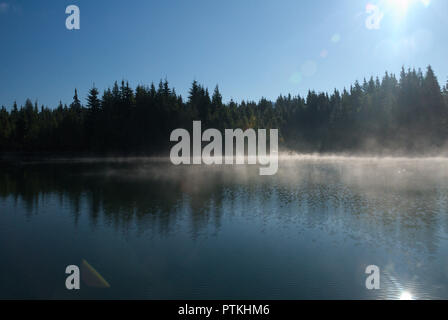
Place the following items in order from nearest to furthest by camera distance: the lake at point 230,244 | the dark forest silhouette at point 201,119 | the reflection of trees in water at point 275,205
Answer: the lake at point 230,244 → the reflection of trees in water at point 275,205 → the dark forest silhouette at point 201,119

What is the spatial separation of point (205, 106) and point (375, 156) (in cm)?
5124

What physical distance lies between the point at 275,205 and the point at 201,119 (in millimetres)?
75492

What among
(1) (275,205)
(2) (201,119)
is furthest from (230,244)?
(2) (201,119)

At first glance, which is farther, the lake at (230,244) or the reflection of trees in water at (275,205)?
the reflection of trees in water at (275,205)

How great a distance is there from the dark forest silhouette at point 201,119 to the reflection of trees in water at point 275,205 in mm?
54134

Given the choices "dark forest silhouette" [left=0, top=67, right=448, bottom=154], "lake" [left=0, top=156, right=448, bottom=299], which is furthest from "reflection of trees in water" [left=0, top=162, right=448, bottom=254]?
"dark forest silhouette" [left=0, top=67, right=448, bottom=154]

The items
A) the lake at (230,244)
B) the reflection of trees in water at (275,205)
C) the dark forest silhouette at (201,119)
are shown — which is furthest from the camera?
the dark forest silhouette at (201,119)

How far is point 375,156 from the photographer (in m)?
85.9

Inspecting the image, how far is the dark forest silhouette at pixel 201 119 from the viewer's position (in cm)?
8325

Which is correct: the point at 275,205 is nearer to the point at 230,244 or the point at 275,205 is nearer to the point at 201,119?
the point at 230,244

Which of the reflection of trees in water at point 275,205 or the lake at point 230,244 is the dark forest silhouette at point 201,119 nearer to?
the reflection of trees in water at point 275,205

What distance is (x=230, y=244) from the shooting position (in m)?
15.5

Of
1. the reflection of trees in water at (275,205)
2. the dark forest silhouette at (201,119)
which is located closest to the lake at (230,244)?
the reflection of trees in water at (275,205)
